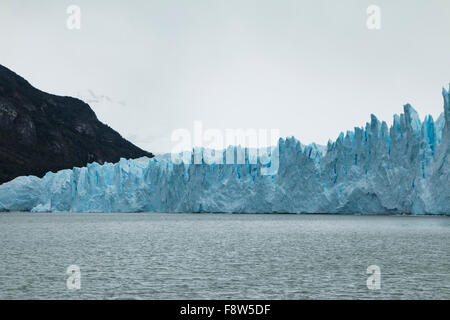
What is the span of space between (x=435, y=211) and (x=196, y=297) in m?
47.5

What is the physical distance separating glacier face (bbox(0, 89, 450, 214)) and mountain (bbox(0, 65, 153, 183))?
70.6 metres

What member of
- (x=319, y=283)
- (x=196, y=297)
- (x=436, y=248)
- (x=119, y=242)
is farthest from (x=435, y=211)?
(x=196, y=297)

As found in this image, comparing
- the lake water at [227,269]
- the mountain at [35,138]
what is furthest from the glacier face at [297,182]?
the mountain at [35,138]

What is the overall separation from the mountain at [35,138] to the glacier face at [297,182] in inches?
2780

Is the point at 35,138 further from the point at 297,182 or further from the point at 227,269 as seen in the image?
the point at 227,269

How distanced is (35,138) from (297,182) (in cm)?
12970

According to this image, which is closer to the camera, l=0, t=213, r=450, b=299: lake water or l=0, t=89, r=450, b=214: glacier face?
l=0, t=213, r=450, b=299: lake water

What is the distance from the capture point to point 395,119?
62250 millimetres

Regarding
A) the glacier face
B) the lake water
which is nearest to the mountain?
the glacier face

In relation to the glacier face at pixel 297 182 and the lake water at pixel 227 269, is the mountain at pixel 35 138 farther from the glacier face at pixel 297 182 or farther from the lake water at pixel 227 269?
the lake water at pixel 227 269

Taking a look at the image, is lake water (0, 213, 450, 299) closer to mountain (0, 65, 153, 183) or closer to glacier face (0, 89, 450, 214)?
glacier face (0, 89, 450, 214)

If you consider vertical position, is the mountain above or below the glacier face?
above

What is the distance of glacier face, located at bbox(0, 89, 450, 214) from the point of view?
59.9 meters
